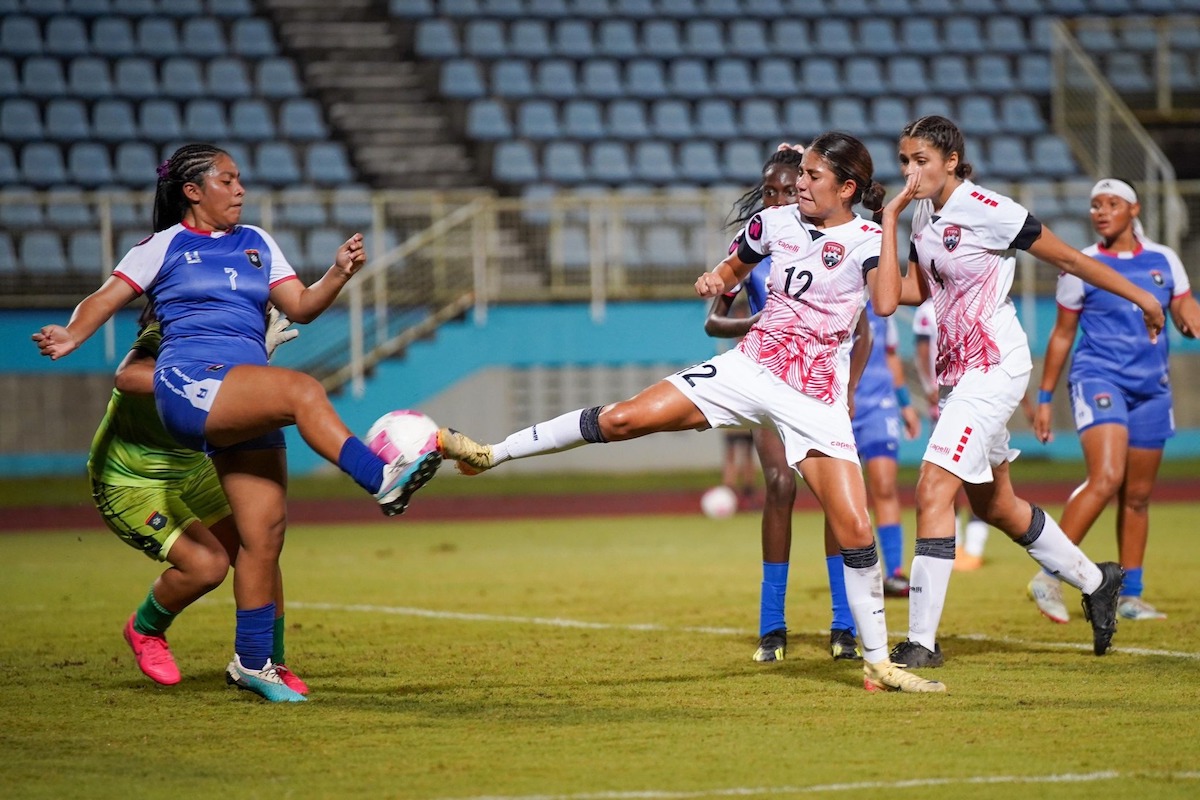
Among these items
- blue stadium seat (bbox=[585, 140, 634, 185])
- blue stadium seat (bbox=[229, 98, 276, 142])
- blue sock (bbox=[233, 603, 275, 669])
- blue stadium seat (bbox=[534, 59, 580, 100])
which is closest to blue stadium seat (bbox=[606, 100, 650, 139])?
blue stadium seat (bbox=[585, 140, 634, 185])

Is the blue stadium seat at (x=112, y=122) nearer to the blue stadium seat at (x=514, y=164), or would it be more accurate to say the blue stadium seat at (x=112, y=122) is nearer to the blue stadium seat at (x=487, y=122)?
the blue stadium seat at (x=487, y=122)

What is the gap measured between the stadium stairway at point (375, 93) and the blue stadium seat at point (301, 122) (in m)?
0.66

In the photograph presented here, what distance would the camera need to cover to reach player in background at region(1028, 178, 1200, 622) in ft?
29.3

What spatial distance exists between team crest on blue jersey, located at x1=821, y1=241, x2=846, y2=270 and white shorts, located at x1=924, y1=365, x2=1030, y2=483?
916 millimetres

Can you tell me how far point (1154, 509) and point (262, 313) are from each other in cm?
1279

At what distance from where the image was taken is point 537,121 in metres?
23.8

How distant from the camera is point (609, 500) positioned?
61.2 ft

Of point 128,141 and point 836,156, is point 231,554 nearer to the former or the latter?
point 836,156

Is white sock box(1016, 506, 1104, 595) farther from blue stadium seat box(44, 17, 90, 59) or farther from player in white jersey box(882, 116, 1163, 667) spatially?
blue stadium seat box(44, 17, 90, 59)

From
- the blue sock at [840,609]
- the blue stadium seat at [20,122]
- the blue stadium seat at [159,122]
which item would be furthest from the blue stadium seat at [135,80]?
the blue sock at [840,609]

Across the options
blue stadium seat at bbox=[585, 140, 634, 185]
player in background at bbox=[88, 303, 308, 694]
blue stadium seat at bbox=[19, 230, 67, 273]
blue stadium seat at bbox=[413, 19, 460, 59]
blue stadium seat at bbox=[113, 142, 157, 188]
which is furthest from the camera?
blue stadium seat at bbox=[413, 19, 460, 59]

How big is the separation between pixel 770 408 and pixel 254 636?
7.83ft

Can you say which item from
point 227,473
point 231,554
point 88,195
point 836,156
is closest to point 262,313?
point 227,473

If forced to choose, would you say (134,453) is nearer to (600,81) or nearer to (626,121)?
(626,121)
